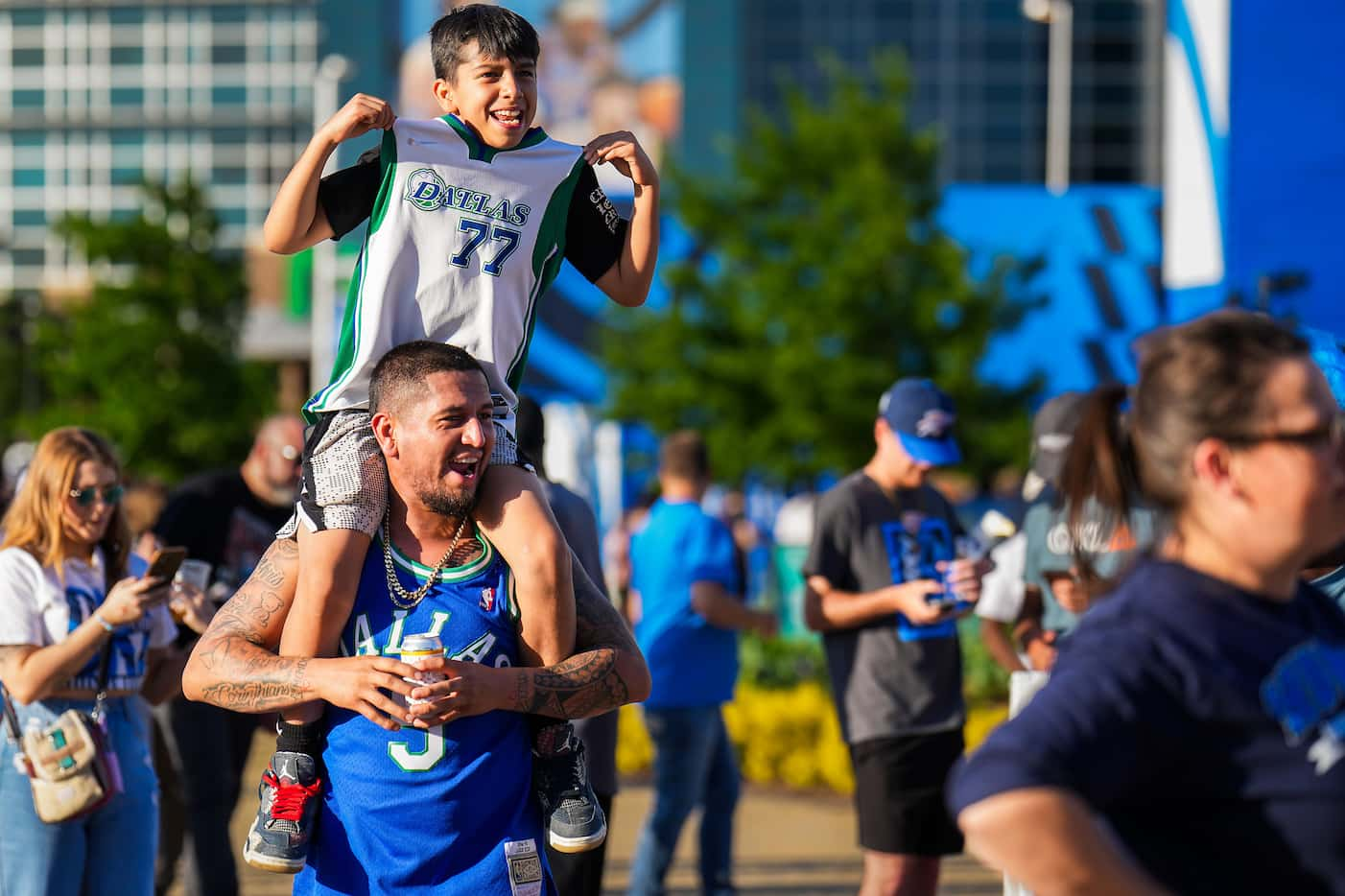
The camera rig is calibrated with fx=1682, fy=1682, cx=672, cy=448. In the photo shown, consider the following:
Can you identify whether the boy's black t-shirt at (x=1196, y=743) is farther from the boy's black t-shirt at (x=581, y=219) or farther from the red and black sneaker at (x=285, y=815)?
the boy's black t-shirt at (x=581, y=219)

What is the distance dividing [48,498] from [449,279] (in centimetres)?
209

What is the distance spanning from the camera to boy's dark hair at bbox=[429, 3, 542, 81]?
385 centimetres

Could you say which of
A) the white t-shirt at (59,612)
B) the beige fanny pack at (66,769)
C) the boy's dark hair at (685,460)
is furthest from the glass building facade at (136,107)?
the beige fanny pack at (66,769)

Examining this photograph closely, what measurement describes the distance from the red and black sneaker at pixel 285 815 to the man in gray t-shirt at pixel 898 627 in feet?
9.58

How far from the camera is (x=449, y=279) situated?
12.7 feet

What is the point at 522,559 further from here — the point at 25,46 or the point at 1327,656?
the point at 25,46

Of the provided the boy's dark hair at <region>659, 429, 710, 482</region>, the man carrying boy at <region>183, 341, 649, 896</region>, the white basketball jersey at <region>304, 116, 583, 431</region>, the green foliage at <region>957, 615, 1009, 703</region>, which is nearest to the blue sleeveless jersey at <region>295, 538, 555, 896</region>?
the man carrying boy at <region>183, 341, 649, 896</region>

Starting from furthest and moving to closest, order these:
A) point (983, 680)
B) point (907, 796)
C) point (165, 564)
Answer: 1. point (983, 680)
2. point (907, 796)
3. point (165, 564)

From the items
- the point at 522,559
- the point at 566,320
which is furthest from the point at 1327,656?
the point at 566,320

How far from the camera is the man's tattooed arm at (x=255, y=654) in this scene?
361 centimetres

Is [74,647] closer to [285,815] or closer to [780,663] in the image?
[285,815]

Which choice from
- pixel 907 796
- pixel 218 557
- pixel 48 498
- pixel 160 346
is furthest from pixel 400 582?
pixel 160 346

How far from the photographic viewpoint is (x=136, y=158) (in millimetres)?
73000

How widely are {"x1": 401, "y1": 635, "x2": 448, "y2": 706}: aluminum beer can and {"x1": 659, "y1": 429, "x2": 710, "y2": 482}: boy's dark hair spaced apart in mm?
4601
